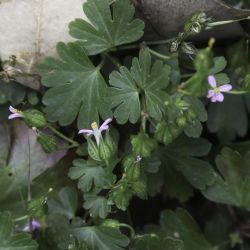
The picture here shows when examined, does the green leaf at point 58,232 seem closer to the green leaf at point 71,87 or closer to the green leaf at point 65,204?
the green leaf at point 65,204

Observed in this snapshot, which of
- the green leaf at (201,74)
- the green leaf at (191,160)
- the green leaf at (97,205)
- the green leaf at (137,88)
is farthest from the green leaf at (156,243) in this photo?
the green leaf at (201,74)

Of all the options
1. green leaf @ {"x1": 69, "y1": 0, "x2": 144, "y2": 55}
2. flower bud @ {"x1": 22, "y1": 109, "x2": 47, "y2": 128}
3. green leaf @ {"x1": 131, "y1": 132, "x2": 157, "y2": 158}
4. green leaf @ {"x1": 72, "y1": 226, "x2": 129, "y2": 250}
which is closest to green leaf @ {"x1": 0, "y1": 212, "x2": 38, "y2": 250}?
green leaf @ {"x1": 72, "y1": 226, "x2": 129, "y2": 250}

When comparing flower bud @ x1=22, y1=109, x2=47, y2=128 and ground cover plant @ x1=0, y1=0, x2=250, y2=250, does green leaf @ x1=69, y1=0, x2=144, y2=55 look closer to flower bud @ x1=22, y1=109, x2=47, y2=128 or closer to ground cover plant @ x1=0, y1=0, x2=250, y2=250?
ground cover plant @ x1=0, y1=0, x2=250, y2=250

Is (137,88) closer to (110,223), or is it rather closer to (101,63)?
(101,63)

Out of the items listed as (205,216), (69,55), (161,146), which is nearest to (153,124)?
(161,146)

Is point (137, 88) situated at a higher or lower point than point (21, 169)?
higher

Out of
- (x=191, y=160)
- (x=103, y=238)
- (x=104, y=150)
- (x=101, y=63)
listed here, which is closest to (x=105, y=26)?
(x=101, y=63)
